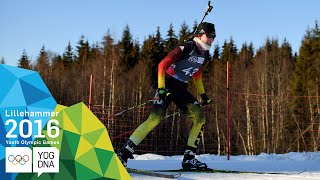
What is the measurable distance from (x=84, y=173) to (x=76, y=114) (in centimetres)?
45

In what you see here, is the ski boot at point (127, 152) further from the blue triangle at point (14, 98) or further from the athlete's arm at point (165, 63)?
the blue triangle at point (14, 98)

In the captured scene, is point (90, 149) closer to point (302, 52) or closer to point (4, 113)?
point (4, 113)

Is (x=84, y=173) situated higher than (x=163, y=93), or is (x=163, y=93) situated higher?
(x=163, y=93)

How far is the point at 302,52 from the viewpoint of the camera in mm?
35062

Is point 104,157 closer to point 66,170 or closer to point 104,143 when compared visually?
point 104,143

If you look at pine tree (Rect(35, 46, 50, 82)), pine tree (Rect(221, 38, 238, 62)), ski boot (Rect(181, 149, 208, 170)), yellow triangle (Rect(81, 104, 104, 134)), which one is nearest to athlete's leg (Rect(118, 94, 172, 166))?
ski boot (Rect(181, 149, 208, 170))

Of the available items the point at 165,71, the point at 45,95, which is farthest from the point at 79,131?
the point at 165,71

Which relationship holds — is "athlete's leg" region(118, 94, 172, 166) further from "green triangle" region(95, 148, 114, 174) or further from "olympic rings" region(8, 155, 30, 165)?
"olympic rings" region(8, 155, 30, 165)

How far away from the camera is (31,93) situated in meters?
3.07

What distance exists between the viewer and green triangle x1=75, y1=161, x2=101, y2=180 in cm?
270

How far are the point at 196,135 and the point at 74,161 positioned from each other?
6.26 feet

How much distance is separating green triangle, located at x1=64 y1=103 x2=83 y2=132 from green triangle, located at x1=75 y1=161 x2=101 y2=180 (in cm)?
27

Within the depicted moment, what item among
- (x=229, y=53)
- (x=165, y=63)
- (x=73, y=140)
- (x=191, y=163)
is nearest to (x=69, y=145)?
(x=73, y=140)

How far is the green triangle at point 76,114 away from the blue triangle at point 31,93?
0.23 meters
